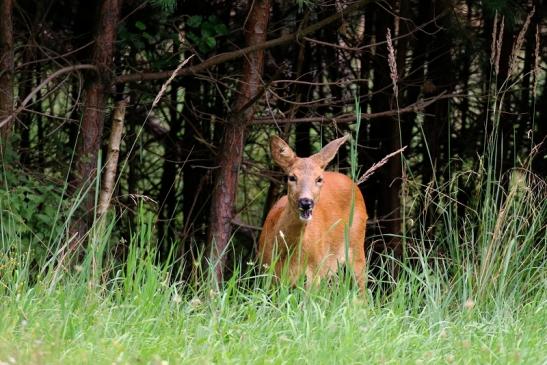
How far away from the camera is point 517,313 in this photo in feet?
→ 18.3

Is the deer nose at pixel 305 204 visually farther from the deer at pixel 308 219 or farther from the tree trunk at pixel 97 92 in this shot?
the tree trunk at pixel 97 92

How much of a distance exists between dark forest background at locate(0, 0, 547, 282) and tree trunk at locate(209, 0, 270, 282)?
0.03ft

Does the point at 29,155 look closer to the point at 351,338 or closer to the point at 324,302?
the point at 324,302

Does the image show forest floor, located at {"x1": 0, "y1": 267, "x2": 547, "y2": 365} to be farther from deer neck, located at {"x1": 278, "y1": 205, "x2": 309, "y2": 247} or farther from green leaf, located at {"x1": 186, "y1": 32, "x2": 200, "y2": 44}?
green leaf, located at {"x1": 186, "y1": 32, "x2": 200, "y2": 44}

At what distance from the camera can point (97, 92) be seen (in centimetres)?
752

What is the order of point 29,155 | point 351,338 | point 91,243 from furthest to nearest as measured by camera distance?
point 29,155 → point 91,243 → point 351,338

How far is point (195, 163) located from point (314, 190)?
2443mm

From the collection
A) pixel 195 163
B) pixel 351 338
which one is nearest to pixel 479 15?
pixel 195 163

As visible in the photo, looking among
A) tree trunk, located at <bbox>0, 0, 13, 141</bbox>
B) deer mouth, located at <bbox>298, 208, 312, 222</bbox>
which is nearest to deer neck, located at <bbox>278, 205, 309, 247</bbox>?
deer mouth, located at <bbox>298, 208, 312, 222</bbox>

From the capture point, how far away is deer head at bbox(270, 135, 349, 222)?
709cm

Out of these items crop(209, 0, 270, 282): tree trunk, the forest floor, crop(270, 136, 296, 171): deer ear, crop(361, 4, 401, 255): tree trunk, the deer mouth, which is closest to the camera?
the forest floor

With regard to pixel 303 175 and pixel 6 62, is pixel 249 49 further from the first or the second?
pixel 6 62

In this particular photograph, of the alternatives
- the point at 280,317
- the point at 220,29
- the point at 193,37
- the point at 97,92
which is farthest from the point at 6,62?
the point at 280,317

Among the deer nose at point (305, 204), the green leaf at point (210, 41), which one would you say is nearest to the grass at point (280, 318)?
the deer nose at point (305, 204)
